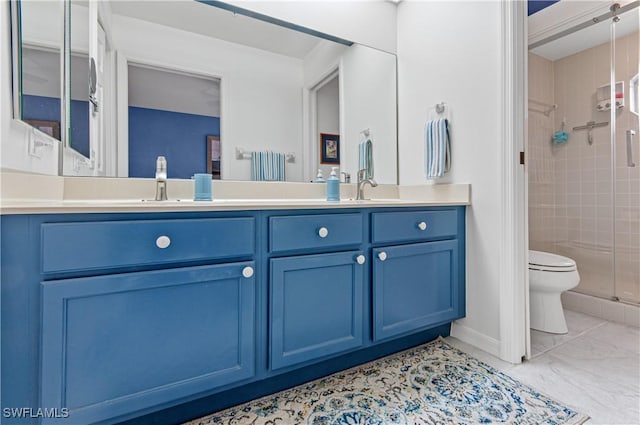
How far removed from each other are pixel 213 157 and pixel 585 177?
2976mm

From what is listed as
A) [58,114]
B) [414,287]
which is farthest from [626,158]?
[58,114]

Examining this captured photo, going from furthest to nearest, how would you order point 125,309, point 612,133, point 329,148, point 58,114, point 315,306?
point 612,133, point 329,148, point 315,306, point 58,114, point 125,309

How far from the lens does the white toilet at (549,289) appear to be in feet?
6.39

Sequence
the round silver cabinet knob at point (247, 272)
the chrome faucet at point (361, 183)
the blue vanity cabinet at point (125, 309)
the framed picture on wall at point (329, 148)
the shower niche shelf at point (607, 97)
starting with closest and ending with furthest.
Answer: the blue vanity cabinet at point (125, 309)
the round silver cabinet knob at point (247, 272)
the chrome faucet at point (361, 183)
the framed picture on wall at point (329, 148)
the shower niche shelf at point (607, 97)

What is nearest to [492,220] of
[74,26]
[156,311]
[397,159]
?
[397,159]

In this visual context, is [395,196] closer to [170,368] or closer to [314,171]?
[314,171]

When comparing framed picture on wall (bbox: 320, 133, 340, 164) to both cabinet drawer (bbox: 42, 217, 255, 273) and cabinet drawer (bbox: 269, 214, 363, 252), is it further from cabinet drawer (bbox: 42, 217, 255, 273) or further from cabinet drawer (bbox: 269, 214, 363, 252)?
cabinet drawer (bbox: 42, 217, 255, 273)

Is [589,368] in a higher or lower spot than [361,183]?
lower

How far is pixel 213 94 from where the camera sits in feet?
5.63

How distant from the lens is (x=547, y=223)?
2826 mm

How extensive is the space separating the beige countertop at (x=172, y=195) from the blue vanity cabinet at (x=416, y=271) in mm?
101

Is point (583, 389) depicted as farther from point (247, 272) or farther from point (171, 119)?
point (171, 119)

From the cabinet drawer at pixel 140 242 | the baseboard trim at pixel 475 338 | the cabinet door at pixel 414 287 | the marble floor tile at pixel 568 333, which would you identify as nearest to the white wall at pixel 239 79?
the cabinet drawer at pixel 140 242

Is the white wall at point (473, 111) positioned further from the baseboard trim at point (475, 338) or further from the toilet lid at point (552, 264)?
the toilet lid at point (552, 264)
